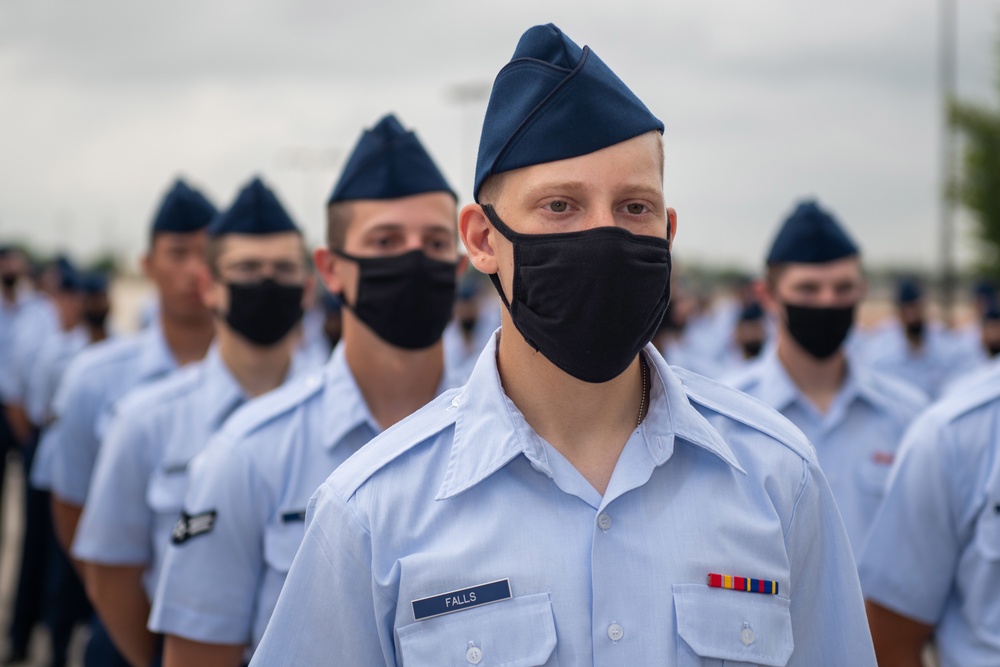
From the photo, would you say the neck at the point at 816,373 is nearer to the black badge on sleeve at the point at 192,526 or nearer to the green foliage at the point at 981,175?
the black badge on sleeve at the point at 192,526

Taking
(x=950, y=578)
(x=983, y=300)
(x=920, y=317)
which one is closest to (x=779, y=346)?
(x=950, y=578)

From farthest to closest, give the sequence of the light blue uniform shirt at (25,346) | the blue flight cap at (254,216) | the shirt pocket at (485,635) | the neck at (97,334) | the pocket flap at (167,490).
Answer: the light blue uniform shirt at (25,346) → the neck at (97,334) → the blue flight cap at (254,216) → the pocket flap at (167,490) → the shirt pocket at (485,635)

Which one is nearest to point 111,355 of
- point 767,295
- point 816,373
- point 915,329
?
point 767,295

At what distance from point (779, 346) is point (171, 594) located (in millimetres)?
3075

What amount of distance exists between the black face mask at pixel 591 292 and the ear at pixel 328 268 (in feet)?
5.29

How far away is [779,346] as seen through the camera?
16.8 ft

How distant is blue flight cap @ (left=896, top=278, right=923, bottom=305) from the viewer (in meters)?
13.7

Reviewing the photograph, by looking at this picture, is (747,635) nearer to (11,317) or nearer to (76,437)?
(76,437)

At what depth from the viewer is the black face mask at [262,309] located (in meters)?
4.14

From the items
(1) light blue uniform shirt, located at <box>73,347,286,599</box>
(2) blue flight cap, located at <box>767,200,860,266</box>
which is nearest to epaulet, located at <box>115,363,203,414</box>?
(1) light blue uniform shirt, located at <box>73,347,286,599</box>

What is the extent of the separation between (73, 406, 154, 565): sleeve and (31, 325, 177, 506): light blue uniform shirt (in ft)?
4.10

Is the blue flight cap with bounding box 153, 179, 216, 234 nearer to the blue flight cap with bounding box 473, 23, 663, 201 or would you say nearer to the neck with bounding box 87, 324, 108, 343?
the blue flight cap with bounding box 473, 23, 663, 201

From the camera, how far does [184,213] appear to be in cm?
537

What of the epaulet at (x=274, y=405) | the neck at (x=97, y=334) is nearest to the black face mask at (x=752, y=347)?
the neck at (x=97, y=334)
